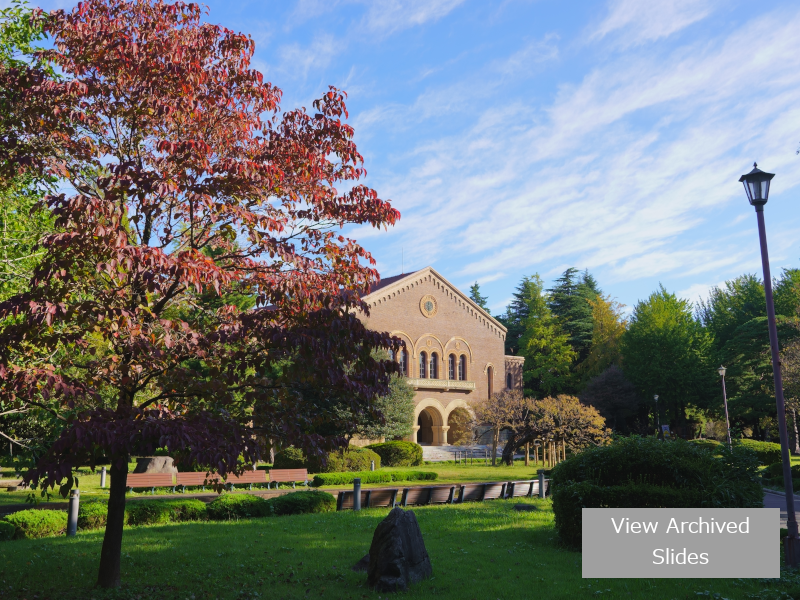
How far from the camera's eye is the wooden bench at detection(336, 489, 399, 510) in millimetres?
16016

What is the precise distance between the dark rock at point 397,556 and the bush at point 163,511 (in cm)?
719

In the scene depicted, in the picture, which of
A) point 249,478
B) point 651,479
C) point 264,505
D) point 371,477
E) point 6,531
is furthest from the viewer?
point 371,477

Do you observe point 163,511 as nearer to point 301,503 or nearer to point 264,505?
point 264,505

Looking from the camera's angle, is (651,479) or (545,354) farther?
(545,354)

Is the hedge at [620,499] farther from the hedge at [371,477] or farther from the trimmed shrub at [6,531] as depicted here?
the hedge at [371,477]

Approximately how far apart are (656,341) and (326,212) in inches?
1908

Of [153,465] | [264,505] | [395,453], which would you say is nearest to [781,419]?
[264,505]

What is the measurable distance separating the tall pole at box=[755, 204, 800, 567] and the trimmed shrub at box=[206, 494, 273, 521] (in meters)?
10.6

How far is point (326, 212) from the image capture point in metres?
8.34

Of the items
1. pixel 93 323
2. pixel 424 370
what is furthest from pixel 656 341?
pixel 93 323

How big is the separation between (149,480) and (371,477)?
895cm

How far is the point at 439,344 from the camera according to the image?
48.3 meters

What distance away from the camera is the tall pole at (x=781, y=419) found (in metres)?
9.12

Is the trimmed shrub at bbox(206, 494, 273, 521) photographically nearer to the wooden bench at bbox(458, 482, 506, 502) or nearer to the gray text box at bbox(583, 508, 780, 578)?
the wooden bench at bbox(458, 482, 506, 502)
